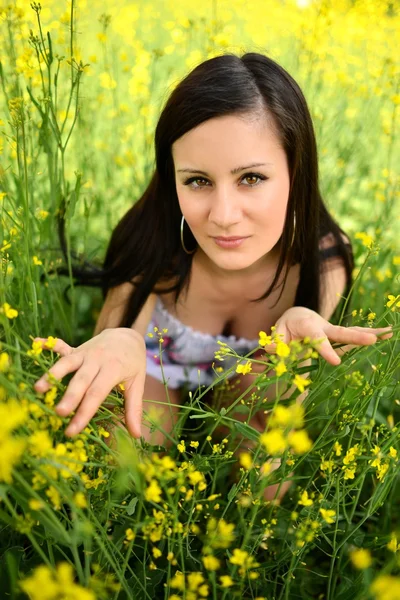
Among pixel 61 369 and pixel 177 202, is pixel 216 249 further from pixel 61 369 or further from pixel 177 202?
pixel 61 369

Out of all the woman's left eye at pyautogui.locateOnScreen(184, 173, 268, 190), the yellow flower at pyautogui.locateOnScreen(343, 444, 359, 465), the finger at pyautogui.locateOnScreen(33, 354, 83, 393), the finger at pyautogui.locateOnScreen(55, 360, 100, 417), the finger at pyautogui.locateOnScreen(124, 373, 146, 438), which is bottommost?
the yellow flower at pyautogui.locateOnScreen(343, 444, 359, 465)

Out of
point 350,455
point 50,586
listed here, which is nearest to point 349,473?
point 350,455

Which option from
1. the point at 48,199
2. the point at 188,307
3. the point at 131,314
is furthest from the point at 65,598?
the point at 48,199

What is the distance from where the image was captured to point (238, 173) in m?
1.20

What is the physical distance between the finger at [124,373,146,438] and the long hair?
22.0 inches

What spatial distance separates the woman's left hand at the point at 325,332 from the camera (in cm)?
91

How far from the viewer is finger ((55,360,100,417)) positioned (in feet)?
2.64

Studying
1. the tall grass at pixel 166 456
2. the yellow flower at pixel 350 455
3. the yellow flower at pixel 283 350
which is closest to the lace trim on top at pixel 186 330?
the tall grass at pixel 166 456

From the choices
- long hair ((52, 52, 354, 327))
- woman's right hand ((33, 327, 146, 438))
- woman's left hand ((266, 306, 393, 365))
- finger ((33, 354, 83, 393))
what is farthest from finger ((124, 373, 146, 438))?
long hair ((52, 52, 354, 327))

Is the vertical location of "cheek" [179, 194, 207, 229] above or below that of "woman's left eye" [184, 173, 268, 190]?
below

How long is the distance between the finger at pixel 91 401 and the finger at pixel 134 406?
0.07 metres

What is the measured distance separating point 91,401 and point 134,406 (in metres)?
0.15

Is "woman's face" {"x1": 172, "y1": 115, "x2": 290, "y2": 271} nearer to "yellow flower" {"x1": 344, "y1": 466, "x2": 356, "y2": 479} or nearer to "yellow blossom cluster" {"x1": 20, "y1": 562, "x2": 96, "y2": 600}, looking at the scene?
"yellow flower" {"x1": 344, "y1": 466, "x2": 356, "y2": 479}

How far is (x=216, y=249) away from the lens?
4.37ft
